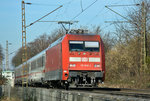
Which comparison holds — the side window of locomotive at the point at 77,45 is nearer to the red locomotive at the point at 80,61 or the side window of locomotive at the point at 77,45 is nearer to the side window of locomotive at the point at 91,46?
the red locomotive at the point at 80,61

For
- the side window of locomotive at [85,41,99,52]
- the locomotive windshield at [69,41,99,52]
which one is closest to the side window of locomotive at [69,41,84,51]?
the locomotive windshield at [69,41,99,52]

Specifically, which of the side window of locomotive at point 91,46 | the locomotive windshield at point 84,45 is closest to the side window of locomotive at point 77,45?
the locomotive windshield at point 84,45

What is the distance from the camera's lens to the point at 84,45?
1856 centimetres

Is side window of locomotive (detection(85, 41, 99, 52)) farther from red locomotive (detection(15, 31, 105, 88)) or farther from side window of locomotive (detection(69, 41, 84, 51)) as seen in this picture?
side window of locomotive (detection(69, 41, 84, 51))

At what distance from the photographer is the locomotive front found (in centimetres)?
1795

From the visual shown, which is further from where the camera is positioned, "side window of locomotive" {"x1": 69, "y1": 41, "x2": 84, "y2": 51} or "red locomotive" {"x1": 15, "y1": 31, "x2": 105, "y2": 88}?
"side window of locomotive" {"x1": 69, "y1": 41, "x2": 84, "y2": 51}

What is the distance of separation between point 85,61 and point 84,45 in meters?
0.95

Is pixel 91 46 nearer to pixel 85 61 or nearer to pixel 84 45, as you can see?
pixel 84 45

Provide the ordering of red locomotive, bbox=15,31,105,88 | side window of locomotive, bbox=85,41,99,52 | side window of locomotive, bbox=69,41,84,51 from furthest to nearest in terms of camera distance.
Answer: side window of locomotive, bbox=85,41,99,52, side window of locomotive, bbox=69,41,84,51, red locomotive, bbox=15,31,105,88

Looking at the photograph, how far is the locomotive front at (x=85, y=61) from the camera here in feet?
58.9

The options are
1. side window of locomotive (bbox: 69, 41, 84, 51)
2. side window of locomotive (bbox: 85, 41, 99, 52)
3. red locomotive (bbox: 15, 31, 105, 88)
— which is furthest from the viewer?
side window of locomotive (bbox: 85, 41, 99, 52)

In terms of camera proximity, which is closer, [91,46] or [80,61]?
[80,61]

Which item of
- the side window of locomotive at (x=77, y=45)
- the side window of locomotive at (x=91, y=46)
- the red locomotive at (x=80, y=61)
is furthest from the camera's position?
the side window of locomotive at (x=91, y=46)

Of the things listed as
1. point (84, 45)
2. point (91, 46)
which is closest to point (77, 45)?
point (84, 45)
